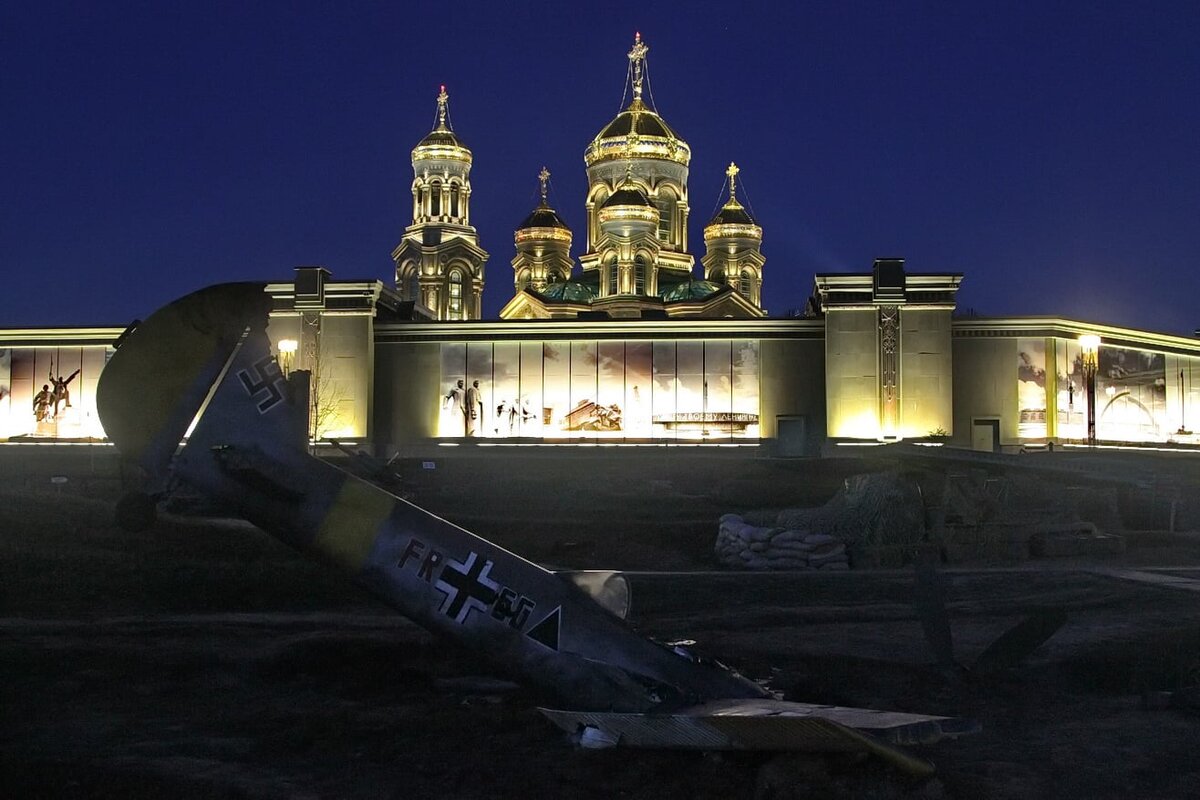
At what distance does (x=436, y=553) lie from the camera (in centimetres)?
1040

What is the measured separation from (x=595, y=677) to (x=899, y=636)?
288 inches

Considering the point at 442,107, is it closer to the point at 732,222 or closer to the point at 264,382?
the point at 732,222

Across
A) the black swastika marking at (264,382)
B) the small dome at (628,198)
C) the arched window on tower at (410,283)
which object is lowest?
the black swastika marking at (264,382)

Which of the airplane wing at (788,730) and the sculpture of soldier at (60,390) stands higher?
the sculpture of soldier at (60,390)

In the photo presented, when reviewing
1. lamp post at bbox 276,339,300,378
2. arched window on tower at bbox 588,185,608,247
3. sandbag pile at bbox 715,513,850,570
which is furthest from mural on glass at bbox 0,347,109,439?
sandbag pile at bbox 715,513,850,570

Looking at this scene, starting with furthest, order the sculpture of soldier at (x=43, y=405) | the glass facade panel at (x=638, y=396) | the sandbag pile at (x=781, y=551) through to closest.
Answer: the sculpture of soldier at (x=43, y=405), the glass facade panel at (x=638, y=396), the sandbag pile at (x=781, y=551)

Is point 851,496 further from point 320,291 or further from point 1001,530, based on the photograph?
point 320,291

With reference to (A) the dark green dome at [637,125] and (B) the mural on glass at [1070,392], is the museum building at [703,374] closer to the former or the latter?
(B) the mural on glass at [1070,392]

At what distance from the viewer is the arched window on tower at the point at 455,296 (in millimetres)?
84125

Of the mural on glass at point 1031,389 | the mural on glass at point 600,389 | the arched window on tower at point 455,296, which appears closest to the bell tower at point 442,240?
the arched window on tower at point 455,296

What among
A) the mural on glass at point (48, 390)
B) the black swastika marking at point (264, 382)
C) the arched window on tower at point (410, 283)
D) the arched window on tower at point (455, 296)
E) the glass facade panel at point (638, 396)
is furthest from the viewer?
the arched window on tower at point (410, 283)

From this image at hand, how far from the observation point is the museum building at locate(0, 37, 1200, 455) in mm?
54375

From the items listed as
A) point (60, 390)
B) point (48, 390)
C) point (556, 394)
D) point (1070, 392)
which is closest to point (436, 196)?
point (556, 394)

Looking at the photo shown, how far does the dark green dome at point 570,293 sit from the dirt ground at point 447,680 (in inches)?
1972
